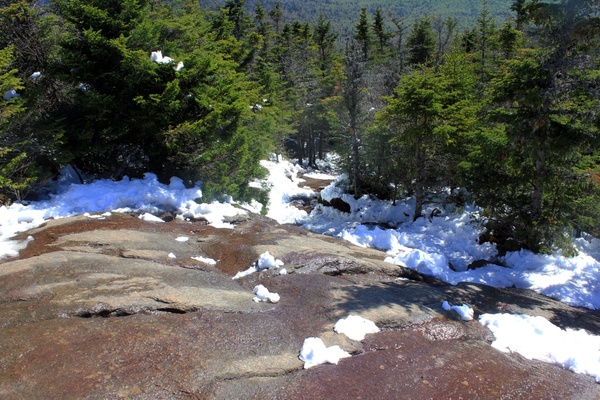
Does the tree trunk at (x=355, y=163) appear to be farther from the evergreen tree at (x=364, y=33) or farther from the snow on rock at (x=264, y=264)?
the evergreen tree at (x=364, y=33)

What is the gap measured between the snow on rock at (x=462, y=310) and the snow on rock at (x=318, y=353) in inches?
102

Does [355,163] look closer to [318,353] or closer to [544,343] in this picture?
[544,343]

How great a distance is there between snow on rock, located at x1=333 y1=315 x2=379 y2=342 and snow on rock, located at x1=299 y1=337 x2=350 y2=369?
0.44m

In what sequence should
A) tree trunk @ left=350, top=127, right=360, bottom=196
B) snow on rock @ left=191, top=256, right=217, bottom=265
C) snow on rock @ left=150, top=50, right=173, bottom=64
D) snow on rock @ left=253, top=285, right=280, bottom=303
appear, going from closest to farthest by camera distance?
snow on rock @ left=253, top=285, right=280, bottom=303, snow on rock @ left=191, top=256, right=217, bottom=265, snow on rock @ left=150, top=50, right=173, bottom=64, tree trunk @ left=350, top=127, right=360, bottom=196

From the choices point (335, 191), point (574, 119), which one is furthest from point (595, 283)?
point (335, 191)

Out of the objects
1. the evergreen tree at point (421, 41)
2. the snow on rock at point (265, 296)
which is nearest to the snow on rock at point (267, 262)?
the snow on rock at point (265, 296)

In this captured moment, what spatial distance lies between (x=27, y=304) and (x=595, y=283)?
37.1ft

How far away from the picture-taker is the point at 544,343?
17.6 feet

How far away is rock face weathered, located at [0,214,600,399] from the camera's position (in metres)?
3.79

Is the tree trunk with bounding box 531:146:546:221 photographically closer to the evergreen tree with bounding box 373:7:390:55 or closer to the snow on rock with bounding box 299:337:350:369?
the snow on rock with bounding box 299:337:350:369

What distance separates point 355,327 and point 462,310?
7.32ft

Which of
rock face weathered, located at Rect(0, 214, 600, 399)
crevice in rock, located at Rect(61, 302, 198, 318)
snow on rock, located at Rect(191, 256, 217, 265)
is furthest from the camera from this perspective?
snow on rock, located at Rect(191, 256, 217, 265)

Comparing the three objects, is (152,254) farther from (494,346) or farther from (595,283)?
(595,283)

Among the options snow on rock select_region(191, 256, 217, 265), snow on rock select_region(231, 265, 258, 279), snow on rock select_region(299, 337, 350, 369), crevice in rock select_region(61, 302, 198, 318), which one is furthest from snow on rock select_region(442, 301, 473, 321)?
snow on rock select_region(191, 256, 217, 265)
